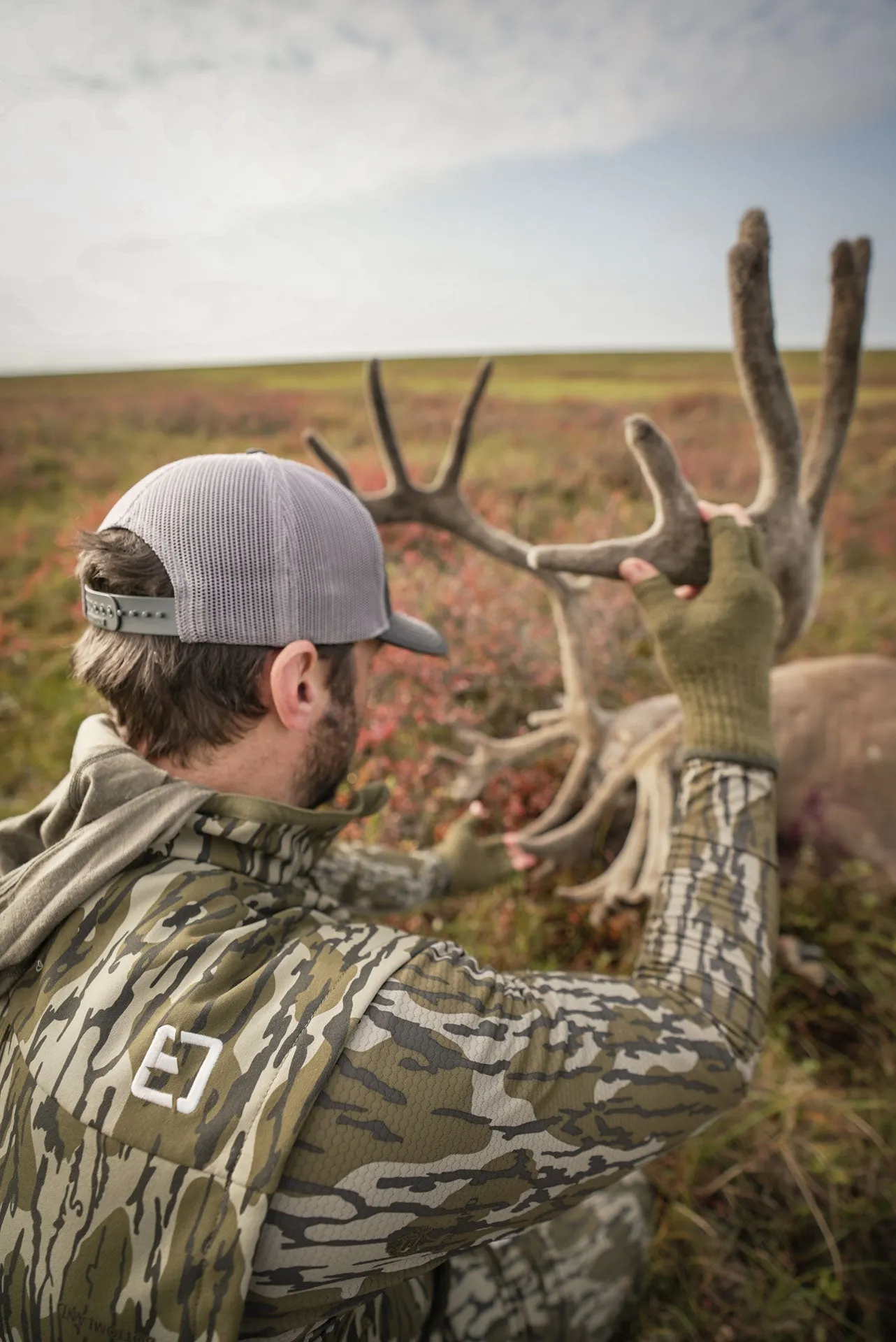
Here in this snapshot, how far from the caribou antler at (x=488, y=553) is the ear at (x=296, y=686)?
1.16 metres

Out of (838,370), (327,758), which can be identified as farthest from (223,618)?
(838,370)

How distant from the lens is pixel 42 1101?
2.97ft

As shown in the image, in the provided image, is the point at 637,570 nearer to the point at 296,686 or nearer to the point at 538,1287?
the point at 296,686

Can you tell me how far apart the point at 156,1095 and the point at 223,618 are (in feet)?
2.10

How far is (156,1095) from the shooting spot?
0.86 m

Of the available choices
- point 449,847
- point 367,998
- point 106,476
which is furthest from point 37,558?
point 367,998

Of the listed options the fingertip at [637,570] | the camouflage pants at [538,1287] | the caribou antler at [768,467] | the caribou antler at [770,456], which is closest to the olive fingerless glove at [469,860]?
the caribou antler at [768,467]

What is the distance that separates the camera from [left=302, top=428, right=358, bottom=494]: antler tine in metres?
2.20

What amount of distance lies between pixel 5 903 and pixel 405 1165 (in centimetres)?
64

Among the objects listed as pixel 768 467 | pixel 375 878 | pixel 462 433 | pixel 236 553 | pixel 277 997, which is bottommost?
pixel 375 878

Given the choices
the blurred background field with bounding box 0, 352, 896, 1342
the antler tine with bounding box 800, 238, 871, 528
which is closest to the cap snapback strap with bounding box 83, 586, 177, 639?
the blurred background field with bounding box 0, 352, 896, 1342

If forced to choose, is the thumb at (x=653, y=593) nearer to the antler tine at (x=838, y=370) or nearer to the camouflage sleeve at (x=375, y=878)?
the antler tine at (x=838, y=370)

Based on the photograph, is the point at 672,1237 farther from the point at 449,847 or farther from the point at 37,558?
the point at 37,558

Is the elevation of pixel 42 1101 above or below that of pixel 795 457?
below
